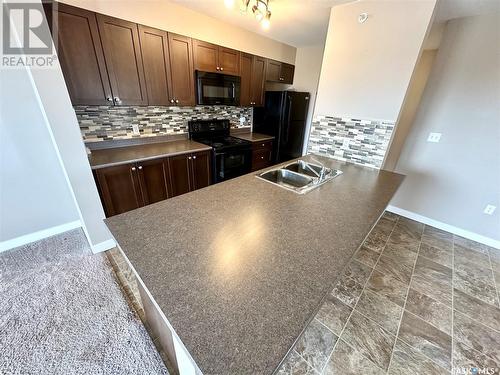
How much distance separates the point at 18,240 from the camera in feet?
6.88

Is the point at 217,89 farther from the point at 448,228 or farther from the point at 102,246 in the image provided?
the point at 448,228

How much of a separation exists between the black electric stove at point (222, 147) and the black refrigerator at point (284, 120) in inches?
28.8

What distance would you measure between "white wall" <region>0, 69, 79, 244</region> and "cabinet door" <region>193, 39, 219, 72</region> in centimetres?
→ 163

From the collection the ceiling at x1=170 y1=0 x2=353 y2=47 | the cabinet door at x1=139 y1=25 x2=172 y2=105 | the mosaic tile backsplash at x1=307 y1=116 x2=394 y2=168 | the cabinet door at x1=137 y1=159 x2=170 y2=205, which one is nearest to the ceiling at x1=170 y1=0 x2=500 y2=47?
the ceiling at x1=170 y1=0 x2=353 y2=47

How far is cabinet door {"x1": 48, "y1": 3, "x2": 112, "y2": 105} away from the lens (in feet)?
5.47

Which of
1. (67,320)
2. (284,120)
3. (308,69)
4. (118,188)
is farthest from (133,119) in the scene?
(308,69)

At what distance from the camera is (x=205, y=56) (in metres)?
2.49

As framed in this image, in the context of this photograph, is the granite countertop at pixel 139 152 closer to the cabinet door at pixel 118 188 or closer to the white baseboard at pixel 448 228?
the cabinet door at pixel 118 188

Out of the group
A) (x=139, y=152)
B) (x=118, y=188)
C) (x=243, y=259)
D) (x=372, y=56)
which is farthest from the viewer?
(x=139, y=152)

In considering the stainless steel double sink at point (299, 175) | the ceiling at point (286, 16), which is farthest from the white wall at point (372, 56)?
the stainless steel double sink at point (299, 175)

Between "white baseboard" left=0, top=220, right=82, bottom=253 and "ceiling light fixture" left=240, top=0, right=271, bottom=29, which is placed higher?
"ceiling light fixture" left=240, top=0, right=271, bottom=29

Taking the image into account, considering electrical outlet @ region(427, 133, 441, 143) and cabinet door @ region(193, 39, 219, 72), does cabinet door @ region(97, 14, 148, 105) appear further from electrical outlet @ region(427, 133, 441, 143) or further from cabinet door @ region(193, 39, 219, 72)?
electrical outlet @ region(427, 133, 441, 143)

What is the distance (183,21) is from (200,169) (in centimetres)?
174

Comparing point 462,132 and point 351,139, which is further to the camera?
point 462,132
